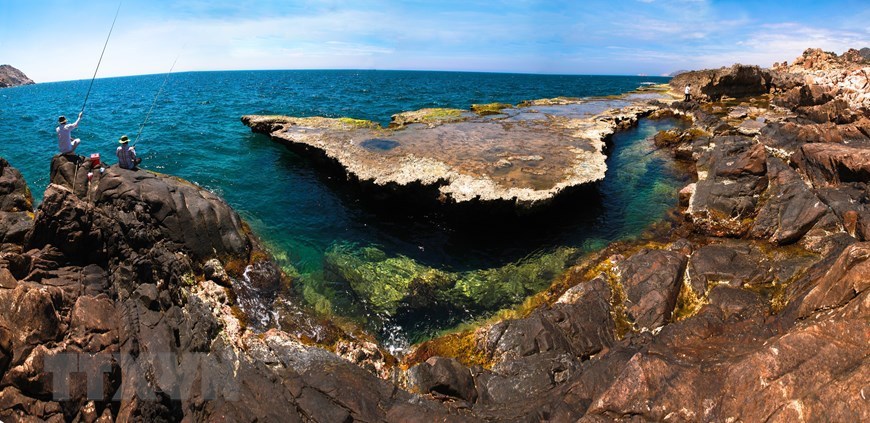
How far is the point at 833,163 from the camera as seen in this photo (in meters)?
19.2

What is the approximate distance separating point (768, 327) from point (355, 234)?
52.0ft

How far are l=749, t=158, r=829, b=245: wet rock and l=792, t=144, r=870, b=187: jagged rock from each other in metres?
2.00

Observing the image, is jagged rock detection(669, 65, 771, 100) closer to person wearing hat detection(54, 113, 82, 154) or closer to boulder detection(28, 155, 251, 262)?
boulder detection(28, 155, 251, 262)

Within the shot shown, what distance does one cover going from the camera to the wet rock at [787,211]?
51.3 feet

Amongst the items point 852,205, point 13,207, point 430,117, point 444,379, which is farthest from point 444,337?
point 430,117

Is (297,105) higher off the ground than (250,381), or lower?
higher

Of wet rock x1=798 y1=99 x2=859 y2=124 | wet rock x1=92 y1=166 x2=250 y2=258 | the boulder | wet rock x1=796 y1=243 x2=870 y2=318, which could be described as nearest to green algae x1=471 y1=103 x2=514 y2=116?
wet rock x1=798 y1=99 x2=859 y2=124

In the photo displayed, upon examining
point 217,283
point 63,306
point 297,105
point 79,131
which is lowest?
point 217,283

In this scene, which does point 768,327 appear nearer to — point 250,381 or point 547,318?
point 547,318

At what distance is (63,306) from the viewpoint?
936cm

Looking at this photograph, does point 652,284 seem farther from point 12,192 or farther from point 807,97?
point 807,97

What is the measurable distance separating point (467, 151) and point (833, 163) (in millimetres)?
18956

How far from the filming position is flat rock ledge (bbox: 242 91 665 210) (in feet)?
65.8

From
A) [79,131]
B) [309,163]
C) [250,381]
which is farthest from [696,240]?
[79,131]
